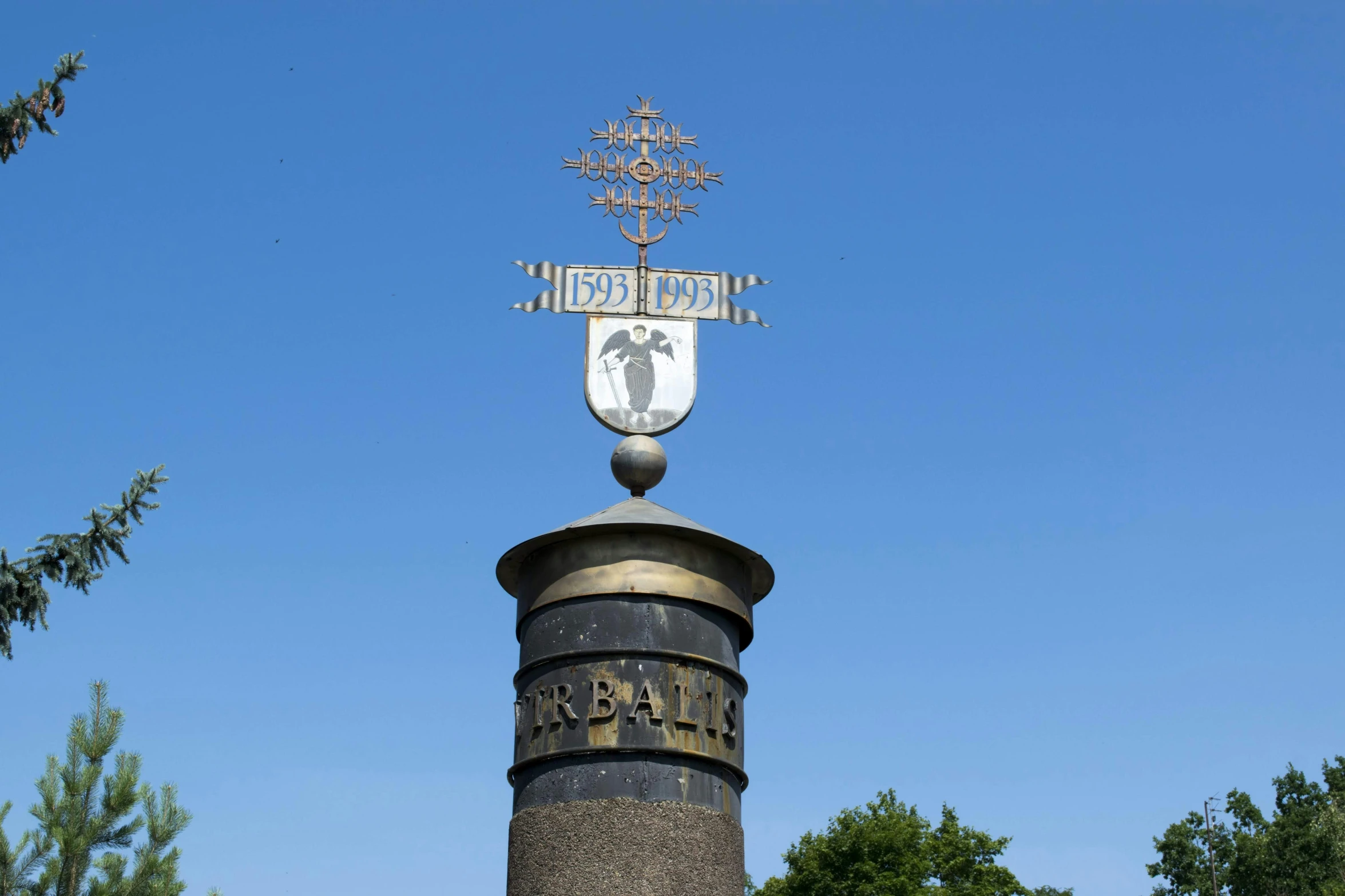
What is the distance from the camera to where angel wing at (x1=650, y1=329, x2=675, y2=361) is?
922cm

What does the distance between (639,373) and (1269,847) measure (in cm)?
4348

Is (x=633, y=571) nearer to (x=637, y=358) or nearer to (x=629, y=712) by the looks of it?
(x=629, y=712)

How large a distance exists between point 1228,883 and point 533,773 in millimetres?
46217

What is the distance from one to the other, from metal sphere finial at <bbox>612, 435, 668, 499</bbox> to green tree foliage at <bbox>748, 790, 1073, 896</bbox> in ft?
89.2

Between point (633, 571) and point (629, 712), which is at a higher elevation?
point (633, 571)

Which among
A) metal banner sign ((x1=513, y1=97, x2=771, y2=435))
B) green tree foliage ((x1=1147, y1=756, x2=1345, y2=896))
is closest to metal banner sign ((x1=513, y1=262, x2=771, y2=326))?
metal banner sign ((x1=513, y1=97, x2=771, y2=435))

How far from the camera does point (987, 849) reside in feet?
118

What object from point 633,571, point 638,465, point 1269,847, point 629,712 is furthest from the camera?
point 1269,847

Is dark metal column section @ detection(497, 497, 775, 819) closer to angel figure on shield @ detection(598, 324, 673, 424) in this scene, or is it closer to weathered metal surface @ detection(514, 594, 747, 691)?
weathered metal surface @ detection(514, 594, 747, 691)

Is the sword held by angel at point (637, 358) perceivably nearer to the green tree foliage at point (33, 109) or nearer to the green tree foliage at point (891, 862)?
the green tree foliage at point (33, 109)

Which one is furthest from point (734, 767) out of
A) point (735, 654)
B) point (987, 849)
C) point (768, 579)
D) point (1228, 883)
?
point (1228, 883)

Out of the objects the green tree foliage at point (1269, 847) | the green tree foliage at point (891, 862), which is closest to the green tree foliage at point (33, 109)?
the green tree foliage at point (891, 862)

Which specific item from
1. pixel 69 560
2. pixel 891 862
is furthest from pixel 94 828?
pixel 891 862

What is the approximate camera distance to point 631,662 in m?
7.84
